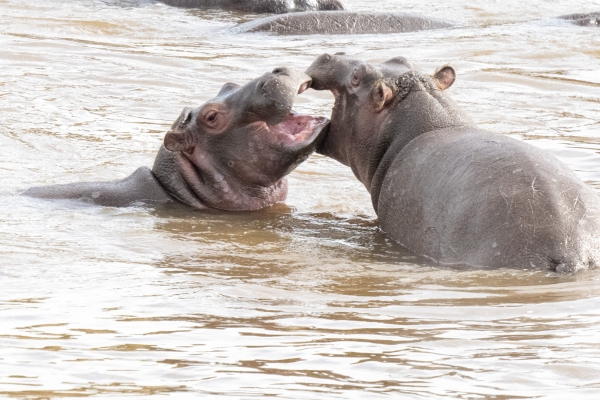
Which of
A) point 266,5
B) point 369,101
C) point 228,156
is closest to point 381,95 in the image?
point 369,101

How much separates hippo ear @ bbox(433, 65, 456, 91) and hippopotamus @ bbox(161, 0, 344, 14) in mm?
9796

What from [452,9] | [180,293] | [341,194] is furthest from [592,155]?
[452,9]

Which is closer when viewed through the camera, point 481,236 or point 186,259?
point 481,236

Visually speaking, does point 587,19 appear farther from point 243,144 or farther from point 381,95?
point 381,95

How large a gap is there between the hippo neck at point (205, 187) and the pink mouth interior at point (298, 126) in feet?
1.53

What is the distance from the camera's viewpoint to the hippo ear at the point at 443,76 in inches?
261

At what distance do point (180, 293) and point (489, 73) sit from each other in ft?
25.3

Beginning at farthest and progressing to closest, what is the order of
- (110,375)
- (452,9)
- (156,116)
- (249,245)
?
(452,9), (156,116), (249,245), (110,375)

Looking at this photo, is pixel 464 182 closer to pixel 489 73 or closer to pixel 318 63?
pixel 318 63

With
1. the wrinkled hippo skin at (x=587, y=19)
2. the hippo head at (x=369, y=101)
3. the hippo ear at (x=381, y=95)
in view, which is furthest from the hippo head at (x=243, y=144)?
the wrinkled hippo skin at (x=587, y=19)

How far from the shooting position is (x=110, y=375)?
3639mm

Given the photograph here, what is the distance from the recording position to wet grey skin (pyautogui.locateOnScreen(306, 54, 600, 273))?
17.3ft

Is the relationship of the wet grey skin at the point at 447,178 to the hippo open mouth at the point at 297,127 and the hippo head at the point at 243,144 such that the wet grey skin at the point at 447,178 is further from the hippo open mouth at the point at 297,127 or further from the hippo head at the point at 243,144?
the hippo head at the point at 243,144

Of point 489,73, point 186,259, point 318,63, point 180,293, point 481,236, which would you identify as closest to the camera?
point 180,293
